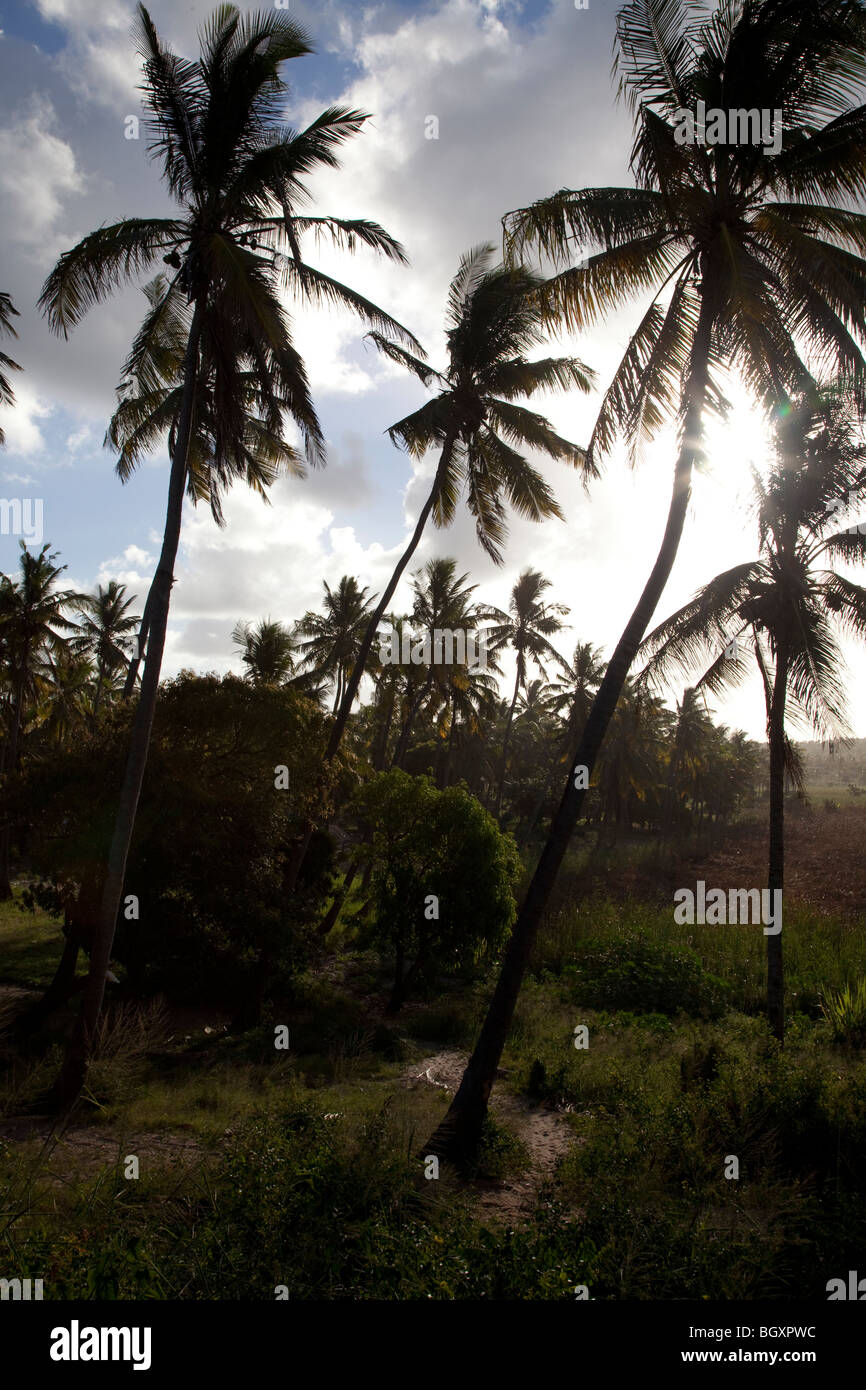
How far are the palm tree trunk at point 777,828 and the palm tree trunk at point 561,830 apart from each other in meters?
5.13

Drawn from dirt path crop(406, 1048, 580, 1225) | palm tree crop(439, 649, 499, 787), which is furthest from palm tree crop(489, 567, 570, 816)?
dirt path crop(406, 1048, 580, 1225)

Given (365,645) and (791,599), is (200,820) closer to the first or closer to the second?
(365,645)

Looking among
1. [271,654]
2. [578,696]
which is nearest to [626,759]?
[578,696]

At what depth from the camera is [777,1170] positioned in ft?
24.7

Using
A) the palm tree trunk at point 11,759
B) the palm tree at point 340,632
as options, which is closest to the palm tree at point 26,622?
the palm tree trunk at point 11,759

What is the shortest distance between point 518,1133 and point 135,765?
677 cm

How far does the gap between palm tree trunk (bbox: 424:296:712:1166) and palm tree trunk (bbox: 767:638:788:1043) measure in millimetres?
5132

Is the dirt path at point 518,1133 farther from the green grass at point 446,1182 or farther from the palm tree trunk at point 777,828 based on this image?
the palm tree trunk at point 777,828

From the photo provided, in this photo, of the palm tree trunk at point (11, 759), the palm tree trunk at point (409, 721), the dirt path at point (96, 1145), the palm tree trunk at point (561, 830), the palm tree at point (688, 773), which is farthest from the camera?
the palm tree at point (688, 773)

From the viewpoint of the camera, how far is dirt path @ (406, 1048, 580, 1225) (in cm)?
704

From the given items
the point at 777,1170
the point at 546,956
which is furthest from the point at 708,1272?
the point at 546,956

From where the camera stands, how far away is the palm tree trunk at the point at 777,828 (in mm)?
12383

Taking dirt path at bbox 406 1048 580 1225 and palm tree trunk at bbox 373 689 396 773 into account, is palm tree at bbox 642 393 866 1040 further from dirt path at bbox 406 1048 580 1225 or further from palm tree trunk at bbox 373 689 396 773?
palm tree trunk at bbox 373 689 396 773

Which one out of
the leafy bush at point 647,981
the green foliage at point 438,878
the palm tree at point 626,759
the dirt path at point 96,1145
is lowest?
the leafy bush at point 647,981
